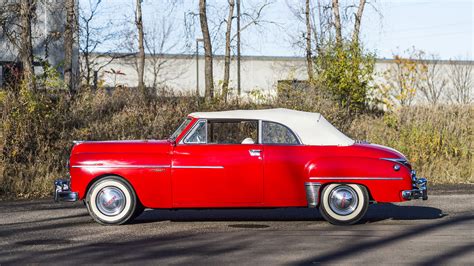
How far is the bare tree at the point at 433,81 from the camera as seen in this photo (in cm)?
3343

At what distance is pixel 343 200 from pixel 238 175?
1.45 metres

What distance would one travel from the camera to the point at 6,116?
1688 cm

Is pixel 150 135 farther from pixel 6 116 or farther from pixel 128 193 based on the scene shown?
pixel 128 193

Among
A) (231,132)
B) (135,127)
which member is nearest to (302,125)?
(231,132)

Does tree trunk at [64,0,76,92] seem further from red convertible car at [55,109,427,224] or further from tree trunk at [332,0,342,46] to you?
red convertible car at [55,109,427,224]

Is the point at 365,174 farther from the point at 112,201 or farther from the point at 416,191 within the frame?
the point at 112,201

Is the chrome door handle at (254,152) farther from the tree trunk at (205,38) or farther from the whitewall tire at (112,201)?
the tree trunk at (205,38)

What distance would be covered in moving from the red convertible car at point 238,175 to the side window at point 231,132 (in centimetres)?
3

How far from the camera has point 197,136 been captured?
414 inches

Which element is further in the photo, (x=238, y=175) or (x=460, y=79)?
(x=460, y=79)

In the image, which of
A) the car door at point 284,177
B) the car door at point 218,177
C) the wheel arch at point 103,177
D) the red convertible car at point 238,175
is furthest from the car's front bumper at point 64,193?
the car door at point 284,177

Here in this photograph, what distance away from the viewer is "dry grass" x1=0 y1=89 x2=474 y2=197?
53.5 ft

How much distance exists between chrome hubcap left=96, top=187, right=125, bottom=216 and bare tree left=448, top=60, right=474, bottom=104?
3017 centimetres

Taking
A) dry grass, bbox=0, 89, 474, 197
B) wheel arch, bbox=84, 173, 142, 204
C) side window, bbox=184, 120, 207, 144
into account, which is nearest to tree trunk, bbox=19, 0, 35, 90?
dry grass, bbox=0, 89, 474, 197
